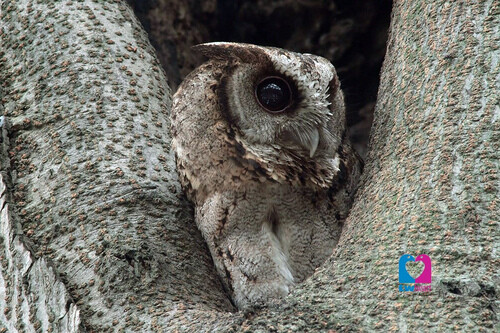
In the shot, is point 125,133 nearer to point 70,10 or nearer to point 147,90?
point 147,90

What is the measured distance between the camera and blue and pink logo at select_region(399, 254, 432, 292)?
3.56 ft

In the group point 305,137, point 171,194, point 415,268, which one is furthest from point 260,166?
point 415,268

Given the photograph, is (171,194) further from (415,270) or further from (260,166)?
(415,270)

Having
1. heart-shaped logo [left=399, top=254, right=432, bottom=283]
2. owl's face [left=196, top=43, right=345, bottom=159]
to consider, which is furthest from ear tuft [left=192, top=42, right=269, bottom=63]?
heart-shaped logo [left=399, top=254, right=432, bottom=283]

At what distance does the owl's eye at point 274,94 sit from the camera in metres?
1.71

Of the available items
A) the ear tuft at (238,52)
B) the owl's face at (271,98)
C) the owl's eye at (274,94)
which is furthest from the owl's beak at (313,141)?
the ear tuft at (238,52)

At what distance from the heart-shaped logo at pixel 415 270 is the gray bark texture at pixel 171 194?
0.04 feet

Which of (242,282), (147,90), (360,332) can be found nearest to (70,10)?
(147,90)

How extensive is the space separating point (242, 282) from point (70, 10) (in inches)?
40.2

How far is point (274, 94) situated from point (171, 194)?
1.32ft

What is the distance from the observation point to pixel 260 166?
1717mm

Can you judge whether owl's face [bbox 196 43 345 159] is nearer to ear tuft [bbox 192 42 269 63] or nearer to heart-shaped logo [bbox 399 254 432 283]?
ear tuft [bbox 192 42 269 63]

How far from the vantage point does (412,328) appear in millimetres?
1023

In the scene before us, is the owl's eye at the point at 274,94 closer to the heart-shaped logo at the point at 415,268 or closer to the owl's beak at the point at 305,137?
the owl's beak at the point at 305,137
